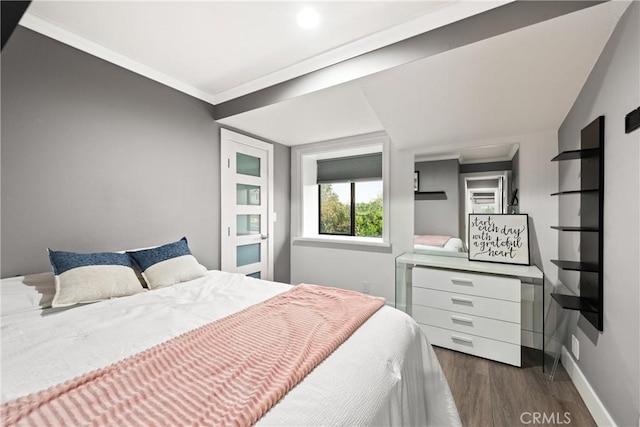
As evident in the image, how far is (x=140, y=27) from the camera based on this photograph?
1.89 metres

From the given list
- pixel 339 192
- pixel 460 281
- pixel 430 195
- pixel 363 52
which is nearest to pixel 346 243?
pixel 339 192

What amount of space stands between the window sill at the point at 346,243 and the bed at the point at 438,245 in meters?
0.37

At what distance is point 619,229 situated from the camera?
137 cm

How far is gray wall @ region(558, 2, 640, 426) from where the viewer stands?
1.24m

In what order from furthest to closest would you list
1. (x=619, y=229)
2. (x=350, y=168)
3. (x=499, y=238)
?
(x=350, y=168) < (x=499, y=238) < (x=619, y=229)

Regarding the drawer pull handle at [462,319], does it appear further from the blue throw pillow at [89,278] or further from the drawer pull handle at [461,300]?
the blue throw pillow at [89,278]

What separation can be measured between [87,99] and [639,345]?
3.53m

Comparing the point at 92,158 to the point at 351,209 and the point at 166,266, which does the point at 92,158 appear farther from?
the point at 351,209

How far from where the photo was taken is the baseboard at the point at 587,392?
151cm

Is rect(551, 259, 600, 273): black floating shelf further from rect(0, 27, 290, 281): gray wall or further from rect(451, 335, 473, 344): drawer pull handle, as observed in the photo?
rect(0, 27, 290, 281): gray wall

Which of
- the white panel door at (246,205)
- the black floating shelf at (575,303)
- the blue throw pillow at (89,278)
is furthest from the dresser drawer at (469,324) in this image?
the blue throw pillow at (89,278)

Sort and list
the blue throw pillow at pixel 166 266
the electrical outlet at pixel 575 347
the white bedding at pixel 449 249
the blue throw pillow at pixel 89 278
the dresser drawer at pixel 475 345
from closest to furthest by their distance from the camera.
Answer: the blue throw pillow at pixel 89 278 → the electrical outlet at pixel 575 347 → the blue throw pillow at pixel 166 266 → the dresser drawer at pixel 475 345 → the white bedding at pixel 449 249

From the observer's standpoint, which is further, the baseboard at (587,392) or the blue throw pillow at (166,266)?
the blue throw pillow at (166,266)

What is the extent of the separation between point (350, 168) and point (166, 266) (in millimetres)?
2705
